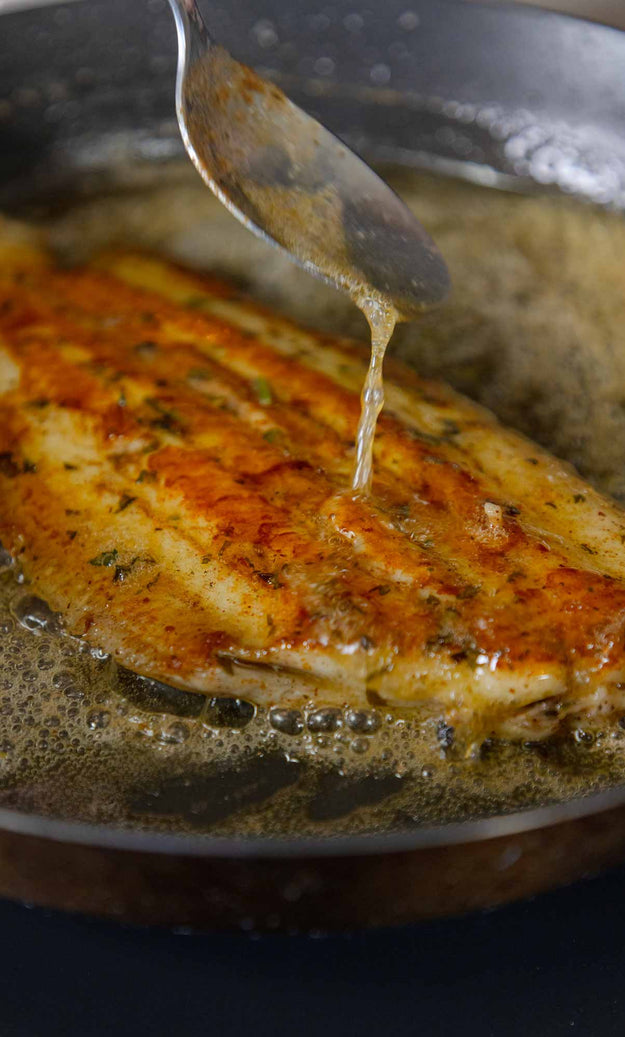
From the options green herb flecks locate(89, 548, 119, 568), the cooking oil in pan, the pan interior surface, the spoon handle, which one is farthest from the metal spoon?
the cooking oil in pan

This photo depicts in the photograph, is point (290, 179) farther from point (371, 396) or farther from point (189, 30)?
point (371, 396)

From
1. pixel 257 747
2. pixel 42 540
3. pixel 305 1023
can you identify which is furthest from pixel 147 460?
pixel 305 1023

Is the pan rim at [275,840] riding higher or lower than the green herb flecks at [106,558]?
higher

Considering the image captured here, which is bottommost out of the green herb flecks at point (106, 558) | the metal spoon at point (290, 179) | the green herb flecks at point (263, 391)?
the green herb flecks at point (106, 558)

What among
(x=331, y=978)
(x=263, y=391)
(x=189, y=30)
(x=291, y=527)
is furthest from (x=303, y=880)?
(x=189, y=30)

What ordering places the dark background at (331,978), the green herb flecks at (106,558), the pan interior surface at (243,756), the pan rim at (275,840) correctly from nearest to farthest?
the pan rim at (275,840)
the dark background at (331,978)
the pan interior surface at (243,756)
the green herb flecks at (106,558)

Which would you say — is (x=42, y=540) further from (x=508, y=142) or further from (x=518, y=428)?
(x=508, y=142)

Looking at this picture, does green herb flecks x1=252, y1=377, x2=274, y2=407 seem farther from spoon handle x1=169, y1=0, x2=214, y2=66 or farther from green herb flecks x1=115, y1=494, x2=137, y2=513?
spoon handle x1=169, y1=0, x2=214, y2=66

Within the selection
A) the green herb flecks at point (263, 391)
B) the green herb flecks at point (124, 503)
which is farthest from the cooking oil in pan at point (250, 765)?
the green herb flecks at point (263, 391)

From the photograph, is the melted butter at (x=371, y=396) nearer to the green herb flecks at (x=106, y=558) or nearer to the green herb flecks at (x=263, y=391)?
the green herb flecks at (x=263, y=391)
